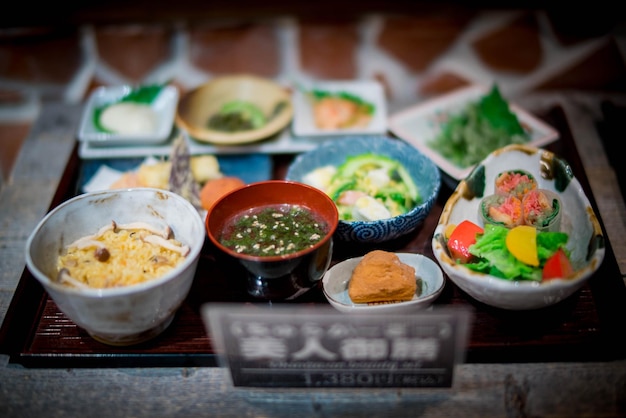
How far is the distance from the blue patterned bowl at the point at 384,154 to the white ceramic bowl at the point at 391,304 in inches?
4.8

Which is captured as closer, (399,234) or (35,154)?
(399,234)

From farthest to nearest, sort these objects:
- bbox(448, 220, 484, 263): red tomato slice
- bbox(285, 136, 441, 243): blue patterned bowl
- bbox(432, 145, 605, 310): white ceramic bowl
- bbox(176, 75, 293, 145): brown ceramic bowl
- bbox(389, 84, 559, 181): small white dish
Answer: bbox(176, 75, 293, 145): brown ceramic bowl → bbox(389, 84, 559, 181): small white dish → bbox(285, 136, 441, 243): blue patterned bowl → bbox(448, 220, 484, 263): red tomato slice → bbox(432, 145, 605, 310): white ceramic bowl

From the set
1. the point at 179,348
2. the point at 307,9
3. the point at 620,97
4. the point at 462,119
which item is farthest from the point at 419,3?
the point at 179,348

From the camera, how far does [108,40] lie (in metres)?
3.70

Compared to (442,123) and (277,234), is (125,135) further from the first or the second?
(442,123)

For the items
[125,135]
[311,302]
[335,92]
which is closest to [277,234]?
[311,302]

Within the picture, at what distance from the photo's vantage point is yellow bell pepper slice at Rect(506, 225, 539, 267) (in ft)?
6.33

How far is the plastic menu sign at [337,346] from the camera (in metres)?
1.72

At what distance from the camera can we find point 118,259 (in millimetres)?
2004

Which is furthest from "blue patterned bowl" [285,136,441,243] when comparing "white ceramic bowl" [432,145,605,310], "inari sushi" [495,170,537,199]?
"inari sushi" [495,170,537,199]

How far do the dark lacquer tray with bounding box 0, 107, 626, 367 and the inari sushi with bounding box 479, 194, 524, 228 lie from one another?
30cm

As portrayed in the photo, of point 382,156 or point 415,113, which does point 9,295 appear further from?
point 415,113

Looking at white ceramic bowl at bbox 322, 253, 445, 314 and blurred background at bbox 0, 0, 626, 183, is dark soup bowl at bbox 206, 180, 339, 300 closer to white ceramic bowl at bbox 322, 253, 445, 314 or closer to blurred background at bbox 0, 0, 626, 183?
white ceramic bowl at bbox 322, 253, 445, 314

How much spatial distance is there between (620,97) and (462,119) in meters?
1.06
